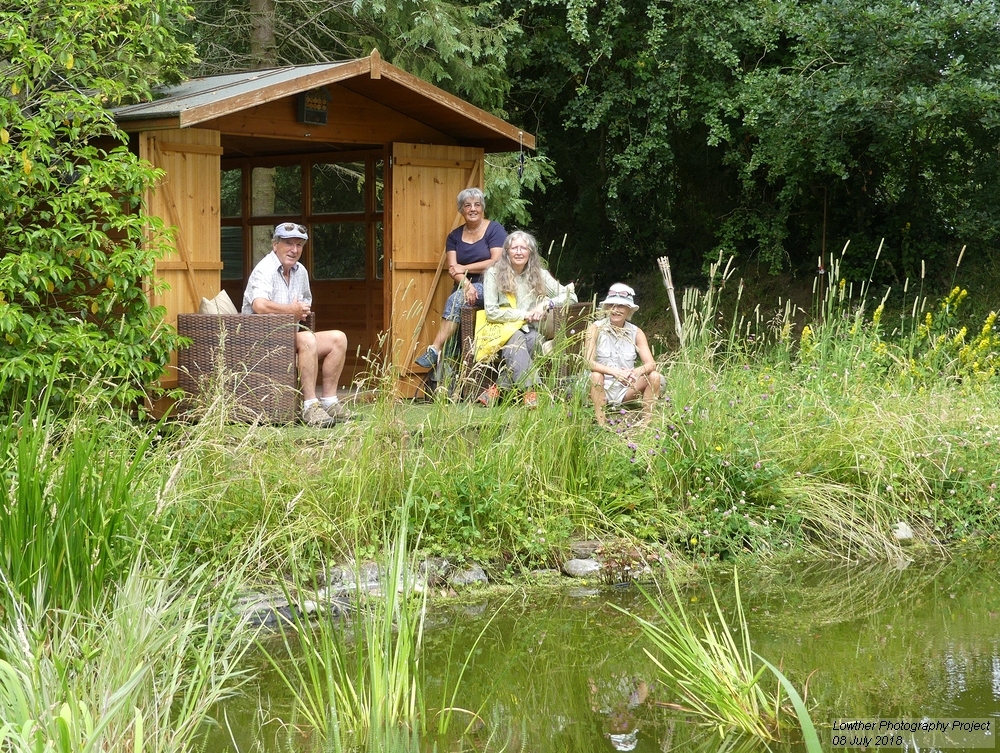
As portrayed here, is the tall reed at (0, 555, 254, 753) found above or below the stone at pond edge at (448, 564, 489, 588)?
above

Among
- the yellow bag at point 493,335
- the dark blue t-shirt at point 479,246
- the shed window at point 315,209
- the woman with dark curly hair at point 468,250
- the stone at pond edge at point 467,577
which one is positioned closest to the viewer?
the stone at pond edge at point 467,577

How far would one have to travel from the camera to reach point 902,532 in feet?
19.8

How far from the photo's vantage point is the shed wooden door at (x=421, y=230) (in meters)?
8.73

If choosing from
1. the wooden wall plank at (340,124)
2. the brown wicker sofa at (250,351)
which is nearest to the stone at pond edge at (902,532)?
the brown wicker sofa at (250,351)

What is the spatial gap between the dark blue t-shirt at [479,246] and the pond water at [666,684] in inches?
146

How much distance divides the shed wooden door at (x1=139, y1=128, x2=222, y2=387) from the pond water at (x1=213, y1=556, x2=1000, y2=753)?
10.8 feet

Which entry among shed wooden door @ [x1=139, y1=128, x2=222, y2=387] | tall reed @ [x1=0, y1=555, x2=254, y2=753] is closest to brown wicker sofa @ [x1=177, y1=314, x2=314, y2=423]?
shed wooden door @ [x1=139, y1=128, x2=222, y2=387]

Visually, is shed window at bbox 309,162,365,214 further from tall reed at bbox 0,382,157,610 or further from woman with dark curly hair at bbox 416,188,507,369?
tall reed at bbox 0,382,157,610

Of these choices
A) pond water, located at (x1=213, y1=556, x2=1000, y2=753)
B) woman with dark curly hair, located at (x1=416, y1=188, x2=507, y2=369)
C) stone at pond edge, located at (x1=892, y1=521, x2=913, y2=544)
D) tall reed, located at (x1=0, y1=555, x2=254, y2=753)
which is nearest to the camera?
tall reed, located at (x1=0, y1=555, x2=254, y2=753)

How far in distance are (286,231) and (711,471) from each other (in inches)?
124

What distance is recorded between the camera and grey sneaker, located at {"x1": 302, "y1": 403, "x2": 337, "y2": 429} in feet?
22.5

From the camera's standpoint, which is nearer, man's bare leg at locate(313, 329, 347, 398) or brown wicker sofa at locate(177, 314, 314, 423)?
brown wicker sofa at locate(177, 314, 314, 423)

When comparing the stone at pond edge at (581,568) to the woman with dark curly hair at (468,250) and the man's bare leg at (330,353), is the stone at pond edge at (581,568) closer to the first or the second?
the man's bare leg at (330,353)

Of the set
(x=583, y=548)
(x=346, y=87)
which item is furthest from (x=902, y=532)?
(x=346, y=87)
